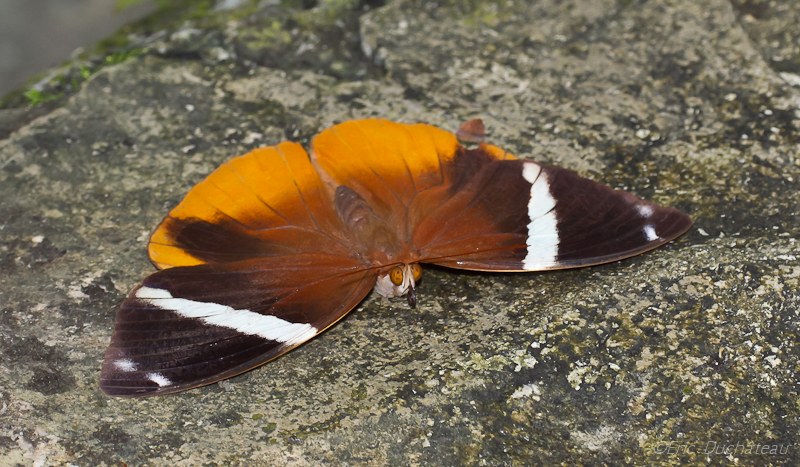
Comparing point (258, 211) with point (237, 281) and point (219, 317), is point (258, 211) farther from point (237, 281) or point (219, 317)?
point (219, 317)

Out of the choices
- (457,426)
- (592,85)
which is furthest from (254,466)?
(592,85)

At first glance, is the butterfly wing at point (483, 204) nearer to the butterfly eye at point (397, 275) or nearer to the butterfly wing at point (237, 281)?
the butterfly eye at point (397, 275)

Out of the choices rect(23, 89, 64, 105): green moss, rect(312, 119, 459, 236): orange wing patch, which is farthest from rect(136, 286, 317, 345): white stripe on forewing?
rect(23, 89, 64, 105): green moss

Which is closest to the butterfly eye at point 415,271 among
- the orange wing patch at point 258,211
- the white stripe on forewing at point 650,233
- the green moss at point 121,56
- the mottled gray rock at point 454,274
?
the mottled gray rock at point 454,274

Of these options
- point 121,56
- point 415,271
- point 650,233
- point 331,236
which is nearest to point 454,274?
point 415,271

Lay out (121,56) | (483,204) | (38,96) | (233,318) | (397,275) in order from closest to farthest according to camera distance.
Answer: (233,318)
(397,275)
(483,204)
(38,96)
(121,56)

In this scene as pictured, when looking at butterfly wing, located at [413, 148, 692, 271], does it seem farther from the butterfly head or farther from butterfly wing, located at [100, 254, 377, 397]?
butterfly wing, located at [100, 254, 377, 397]
